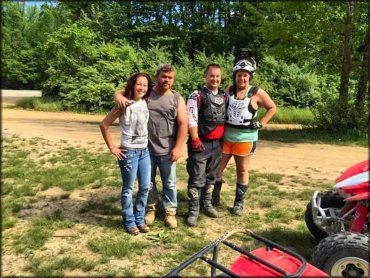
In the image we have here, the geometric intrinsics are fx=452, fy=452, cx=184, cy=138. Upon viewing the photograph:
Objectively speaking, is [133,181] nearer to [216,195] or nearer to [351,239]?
[216,195]

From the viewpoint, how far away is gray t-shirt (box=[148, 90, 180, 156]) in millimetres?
4523

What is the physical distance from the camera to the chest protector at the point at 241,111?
4824mm

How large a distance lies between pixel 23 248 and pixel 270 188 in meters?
3.55

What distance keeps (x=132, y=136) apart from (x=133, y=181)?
456mm

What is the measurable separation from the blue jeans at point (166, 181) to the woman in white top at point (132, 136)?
20cm

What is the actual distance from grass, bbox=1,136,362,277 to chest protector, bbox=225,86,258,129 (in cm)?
109

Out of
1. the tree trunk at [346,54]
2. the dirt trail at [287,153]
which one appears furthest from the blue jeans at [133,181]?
the tree trunk at [346,54]

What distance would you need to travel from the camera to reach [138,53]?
76.0 ft

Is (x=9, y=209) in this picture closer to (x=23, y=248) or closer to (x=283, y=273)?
(x=23, y=248)

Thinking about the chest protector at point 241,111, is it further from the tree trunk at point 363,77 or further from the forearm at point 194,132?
the tree trunk at point 363,77

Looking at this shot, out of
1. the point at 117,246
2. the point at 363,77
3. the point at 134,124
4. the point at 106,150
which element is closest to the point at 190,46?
the point at 363,77

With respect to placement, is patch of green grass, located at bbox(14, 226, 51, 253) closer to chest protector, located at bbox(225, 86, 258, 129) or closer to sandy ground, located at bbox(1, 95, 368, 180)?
chest protector, located at bbox(225, 86, 258, 129)

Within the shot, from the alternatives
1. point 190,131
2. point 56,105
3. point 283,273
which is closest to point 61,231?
point 190,131

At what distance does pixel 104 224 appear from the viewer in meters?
4.84
